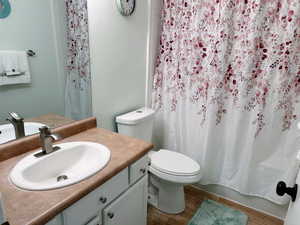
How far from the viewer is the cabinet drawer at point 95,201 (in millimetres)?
780

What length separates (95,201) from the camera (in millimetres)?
879

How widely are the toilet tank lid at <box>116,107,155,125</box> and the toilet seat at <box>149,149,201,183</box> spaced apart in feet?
1.18

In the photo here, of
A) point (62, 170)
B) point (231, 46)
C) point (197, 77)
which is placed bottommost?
point (62, 170)

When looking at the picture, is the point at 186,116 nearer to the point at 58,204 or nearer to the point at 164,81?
the point at 164,81

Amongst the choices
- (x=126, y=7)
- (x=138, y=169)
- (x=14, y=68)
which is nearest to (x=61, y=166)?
(x=138, y=169)

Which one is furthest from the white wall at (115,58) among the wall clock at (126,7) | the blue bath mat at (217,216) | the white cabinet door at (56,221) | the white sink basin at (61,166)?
the blue bath mat at (217,216)

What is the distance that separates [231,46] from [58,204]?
5.35 feet

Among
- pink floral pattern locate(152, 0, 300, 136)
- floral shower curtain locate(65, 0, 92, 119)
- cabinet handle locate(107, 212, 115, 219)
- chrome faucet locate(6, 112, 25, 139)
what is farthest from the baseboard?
chrome faucet locate(6, 112, 25, 139)

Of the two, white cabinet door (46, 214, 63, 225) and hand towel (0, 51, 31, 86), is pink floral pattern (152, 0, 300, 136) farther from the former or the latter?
white cabinet door (46, 214, 63, 225)

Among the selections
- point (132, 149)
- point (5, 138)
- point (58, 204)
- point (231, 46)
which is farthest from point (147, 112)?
point (58, 204)

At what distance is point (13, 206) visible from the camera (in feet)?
2.28

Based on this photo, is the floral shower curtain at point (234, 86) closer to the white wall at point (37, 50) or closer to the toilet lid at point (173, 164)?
the toilet lid at point (173, 164)

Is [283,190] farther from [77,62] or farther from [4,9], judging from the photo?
[4,9]

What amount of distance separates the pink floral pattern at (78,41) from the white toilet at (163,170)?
0.49m
